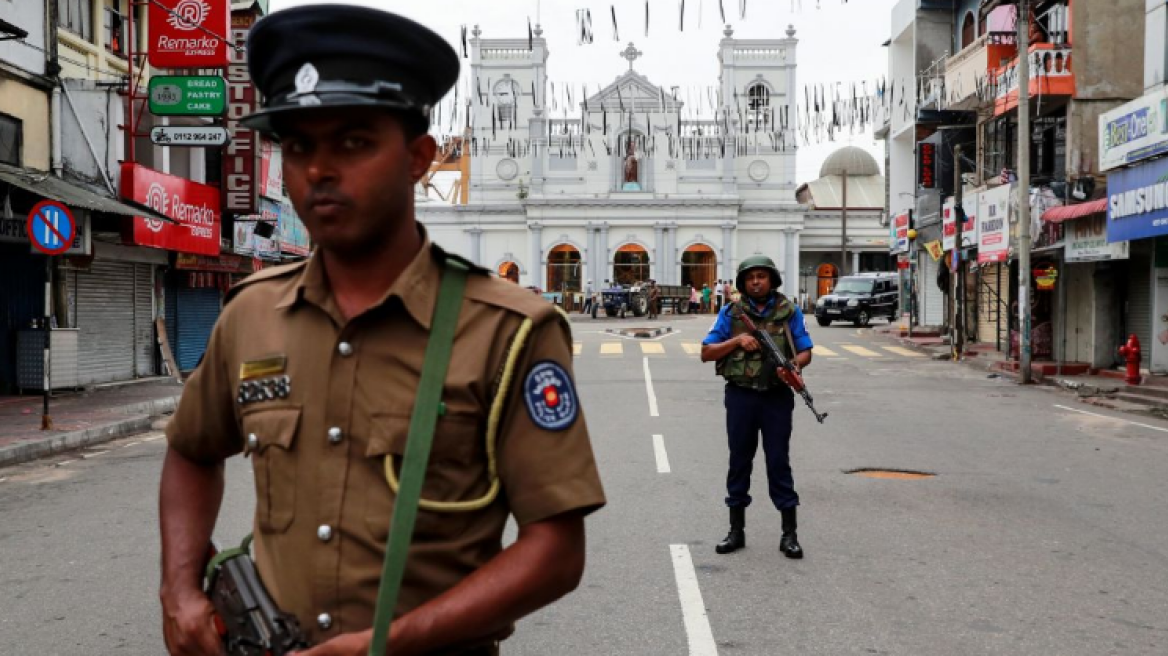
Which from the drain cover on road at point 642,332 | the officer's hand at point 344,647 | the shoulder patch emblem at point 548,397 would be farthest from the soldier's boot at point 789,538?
the drain cover on road at point 642,332

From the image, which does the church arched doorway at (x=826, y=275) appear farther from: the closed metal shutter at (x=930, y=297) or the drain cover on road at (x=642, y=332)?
the drain cover on road at (x=642, y=332)

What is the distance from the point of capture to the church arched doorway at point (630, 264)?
209 feet

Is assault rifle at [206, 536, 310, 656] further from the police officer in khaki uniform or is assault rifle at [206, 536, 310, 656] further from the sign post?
the sign post

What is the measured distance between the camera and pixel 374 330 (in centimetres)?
185

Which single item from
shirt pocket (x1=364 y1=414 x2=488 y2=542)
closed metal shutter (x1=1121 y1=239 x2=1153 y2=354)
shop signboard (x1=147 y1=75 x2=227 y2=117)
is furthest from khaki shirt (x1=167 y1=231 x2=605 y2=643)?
closed metal shutter (x1=1121 y1=239 x2=1153 y2=354)

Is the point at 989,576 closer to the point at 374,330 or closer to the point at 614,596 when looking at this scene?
the point at 614,596

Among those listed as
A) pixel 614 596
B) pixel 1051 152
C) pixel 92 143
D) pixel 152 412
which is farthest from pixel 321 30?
pixel 1051 152

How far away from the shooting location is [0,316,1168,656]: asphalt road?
206 inches

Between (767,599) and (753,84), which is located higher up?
(753,84)

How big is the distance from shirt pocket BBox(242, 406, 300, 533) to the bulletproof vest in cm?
516

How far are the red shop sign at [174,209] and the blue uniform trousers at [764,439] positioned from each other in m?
12.8

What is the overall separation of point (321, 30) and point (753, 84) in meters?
63.0

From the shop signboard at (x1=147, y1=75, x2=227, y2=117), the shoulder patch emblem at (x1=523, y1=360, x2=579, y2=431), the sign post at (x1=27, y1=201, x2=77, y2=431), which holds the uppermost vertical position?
the shop signboard at (x1=147, y1=75, x2=227, y2=117)

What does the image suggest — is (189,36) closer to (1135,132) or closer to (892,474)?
(892,474)
